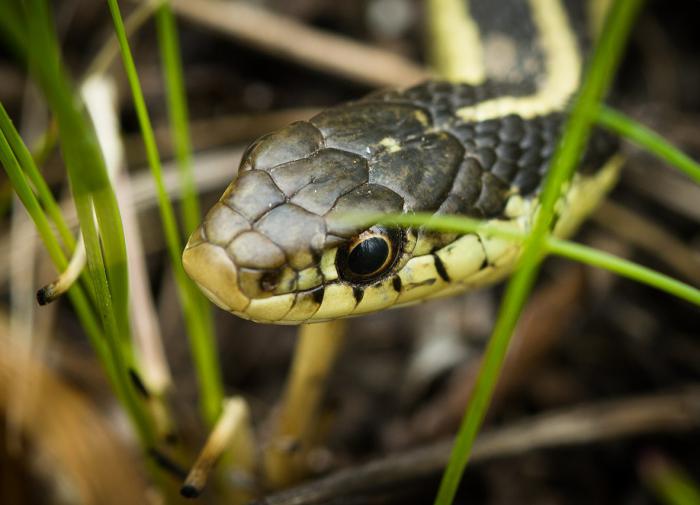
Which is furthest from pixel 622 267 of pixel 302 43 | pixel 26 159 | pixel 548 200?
pixel 302 43

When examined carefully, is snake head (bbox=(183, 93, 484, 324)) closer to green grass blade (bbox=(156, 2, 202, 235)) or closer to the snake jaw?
the snake jaw

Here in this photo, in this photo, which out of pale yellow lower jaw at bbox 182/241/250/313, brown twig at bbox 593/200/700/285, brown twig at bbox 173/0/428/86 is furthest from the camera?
brown twig at bbox 173/0/428/86

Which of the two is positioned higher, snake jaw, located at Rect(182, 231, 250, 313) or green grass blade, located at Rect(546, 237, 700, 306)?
snake jaw, located at Rect(182, 231, 250, 313)

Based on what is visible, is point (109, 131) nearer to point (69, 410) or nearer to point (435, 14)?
point (69, 410)

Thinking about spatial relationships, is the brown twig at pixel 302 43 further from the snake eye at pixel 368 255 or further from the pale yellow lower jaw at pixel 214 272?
the pale yellow lower jaw at pixel 214 272

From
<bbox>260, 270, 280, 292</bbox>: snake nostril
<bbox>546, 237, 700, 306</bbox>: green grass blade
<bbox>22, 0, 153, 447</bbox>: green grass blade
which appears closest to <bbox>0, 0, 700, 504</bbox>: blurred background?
<bbox>22, 0, 153, 447</bbox>: green grass blade

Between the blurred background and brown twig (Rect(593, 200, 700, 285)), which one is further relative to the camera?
brown twig (Rect(593, 200, 700, 285))
